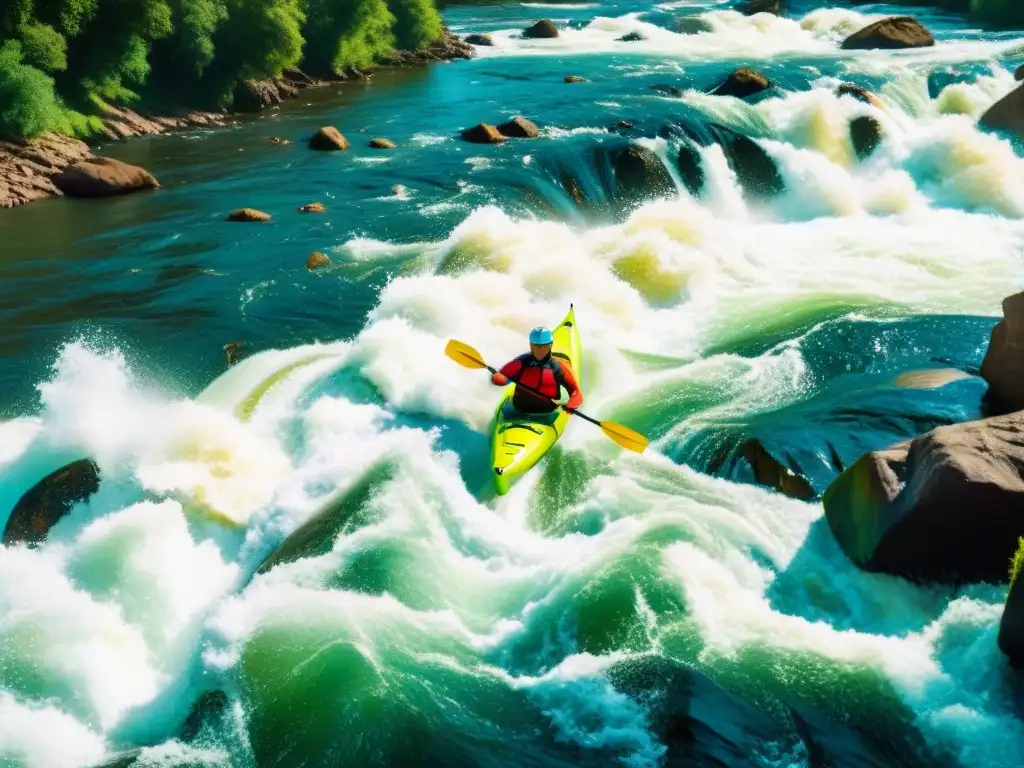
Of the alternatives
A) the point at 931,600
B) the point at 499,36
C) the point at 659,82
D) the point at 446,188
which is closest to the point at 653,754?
the point at 931,600

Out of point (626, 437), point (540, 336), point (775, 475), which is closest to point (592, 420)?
point (626, 437)

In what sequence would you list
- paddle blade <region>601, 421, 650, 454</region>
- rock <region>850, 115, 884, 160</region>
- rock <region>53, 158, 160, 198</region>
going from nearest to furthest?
paddle blade <region>601, 421, 650, 454</region> → rock <region>53, 158, 160, 198</region> → rock <region>850, 115, 884, 160</region>

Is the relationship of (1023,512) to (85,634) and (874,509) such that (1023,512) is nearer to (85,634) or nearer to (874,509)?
(874,509)

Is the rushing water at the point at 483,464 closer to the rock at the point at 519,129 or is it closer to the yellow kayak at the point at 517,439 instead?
the yellow kayak at the point at 517,439

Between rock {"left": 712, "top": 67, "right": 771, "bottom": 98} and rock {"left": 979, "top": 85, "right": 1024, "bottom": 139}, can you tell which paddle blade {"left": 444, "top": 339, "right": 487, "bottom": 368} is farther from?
rock {"left": 979, "top": 85, "right": 1024, "bottom": 139}

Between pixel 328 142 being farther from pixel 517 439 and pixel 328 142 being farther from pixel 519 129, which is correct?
pixel 517 439

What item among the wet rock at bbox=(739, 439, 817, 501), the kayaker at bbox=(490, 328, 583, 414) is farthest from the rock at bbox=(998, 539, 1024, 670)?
the kayaker at bbox=(490, 328, 583, 414)

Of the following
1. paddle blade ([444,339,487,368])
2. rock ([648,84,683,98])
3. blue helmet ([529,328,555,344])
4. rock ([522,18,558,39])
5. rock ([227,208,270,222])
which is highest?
rock ([522,18,558,39])
